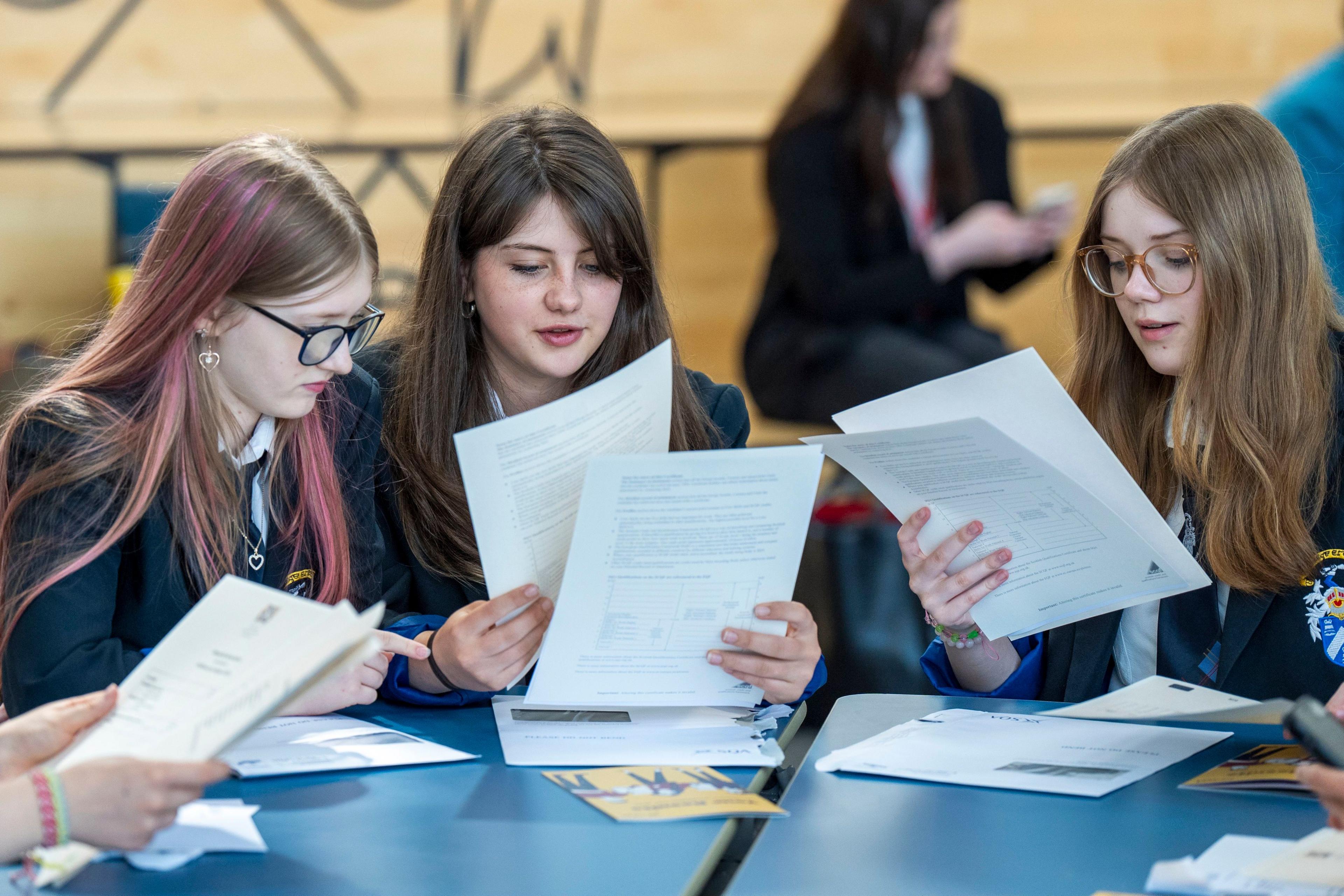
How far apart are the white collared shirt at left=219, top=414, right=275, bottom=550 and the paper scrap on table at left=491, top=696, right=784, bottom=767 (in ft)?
1.10

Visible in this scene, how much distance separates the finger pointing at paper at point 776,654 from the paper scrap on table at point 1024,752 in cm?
9

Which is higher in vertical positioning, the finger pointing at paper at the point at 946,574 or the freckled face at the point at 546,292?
the freckled face at the point at 546,292

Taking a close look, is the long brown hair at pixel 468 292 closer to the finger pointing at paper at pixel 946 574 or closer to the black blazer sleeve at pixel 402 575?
the black blazer sleeve at pixel 402 575

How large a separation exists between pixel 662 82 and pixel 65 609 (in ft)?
11.6

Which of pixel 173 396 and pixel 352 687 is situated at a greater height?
pixel 173 396

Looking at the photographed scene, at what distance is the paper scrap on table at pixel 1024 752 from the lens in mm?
1100

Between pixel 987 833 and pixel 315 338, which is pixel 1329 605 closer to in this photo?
pixel 987 833

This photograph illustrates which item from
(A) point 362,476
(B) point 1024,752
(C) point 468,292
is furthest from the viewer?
(C) point 468,292

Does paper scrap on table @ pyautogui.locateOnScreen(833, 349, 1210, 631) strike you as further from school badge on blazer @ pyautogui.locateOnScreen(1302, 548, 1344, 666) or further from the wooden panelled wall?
the wooden panelled wall

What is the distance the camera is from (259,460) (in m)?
1.42

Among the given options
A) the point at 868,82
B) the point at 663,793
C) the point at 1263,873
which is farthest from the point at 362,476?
the point at 868,82

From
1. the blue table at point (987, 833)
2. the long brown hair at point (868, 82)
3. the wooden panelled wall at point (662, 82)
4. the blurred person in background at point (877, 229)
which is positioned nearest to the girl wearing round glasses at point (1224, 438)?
the blue table at point (987, 833)

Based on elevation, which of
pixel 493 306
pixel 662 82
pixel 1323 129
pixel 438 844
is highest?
pixel 662 82

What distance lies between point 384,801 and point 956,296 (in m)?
2.72
